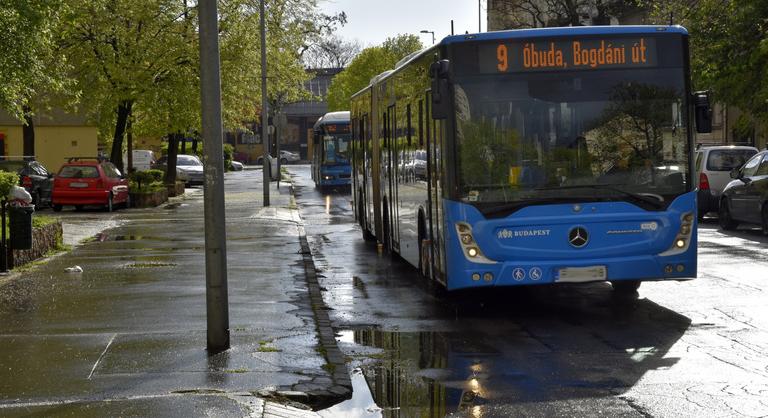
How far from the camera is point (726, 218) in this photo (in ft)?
81.8

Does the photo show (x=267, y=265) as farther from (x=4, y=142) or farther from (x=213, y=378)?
(x=4, y=142)

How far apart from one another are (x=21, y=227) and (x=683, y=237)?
9218 mm

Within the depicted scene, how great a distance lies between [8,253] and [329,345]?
26.1 ft

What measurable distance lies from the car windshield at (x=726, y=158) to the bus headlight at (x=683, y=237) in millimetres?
15800

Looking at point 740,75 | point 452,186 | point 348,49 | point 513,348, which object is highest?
point 348,49

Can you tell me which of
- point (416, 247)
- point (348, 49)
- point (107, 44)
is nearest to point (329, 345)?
point (416, 247)

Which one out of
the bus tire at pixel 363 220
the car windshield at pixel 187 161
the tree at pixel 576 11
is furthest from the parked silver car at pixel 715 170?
the car windshield at pixel 187 161

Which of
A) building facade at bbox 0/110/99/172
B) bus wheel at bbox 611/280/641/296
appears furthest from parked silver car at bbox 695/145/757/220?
building facade at bbox 0/110/99/172

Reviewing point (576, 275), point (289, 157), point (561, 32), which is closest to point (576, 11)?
point (561, 32)

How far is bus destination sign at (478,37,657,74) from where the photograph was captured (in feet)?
41.4

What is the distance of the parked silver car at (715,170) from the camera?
27.7 metres

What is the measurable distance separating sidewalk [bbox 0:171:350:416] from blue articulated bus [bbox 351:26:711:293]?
6.57 feet

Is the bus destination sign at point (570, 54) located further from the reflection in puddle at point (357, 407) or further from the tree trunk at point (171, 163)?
the tree trunk at point (171, 163)

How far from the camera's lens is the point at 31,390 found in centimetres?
870
